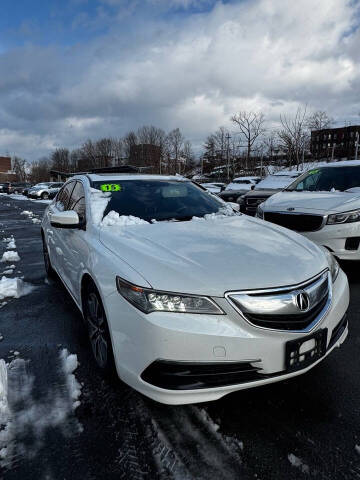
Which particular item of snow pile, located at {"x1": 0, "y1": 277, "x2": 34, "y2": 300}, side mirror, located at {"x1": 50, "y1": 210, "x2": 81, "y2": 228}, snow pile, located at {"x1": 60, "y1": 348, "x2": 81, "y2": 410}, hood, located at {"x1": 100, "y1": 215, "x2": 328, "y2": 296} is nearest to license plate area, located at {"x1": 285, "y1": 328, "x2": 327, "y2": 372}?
hood, located at {"x1": 100, "y1": 215, "x2": 328, "y2": 296}

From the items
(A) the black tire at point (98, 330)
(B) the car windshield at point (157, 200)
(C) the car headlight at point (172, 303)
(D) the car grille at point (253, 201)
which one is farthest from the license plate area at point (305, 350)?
(D) the car grille at point (253, 201)

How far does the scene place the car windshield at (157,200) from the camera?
3182 millimetres

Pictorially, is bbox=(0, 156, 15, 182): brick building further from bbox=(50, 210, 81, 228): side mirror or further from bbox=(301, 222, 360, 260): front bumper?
bbox=(301, 222, 360, 260): front bumper

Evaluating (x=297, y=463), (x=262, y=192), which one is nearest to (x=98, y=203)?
(x=297, y=463)

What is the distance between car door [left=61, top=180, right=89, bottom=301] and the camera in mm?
2855

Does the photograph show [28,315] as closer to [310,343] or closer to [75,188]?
[75,188]

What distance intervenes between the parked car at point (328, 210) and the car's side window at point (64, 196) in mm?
2864

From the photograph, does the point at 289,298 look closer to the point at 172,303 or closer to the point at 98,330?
the point at 172,303

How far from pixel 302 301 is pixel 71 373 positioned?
5.98 ft

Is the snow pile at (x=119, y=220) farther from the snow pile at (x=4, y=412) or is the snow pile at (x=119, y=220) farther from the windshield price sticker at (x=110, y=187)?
the snow pile at (x=4, y=412)

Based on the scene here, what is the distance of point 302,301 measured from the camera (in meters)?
1.96

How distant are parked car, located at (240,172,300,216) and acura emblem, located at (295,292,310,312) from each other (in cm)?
707

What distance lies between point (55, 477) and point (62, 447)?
19 centimetres

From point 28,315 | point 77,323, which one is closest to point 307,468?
point 77,323
